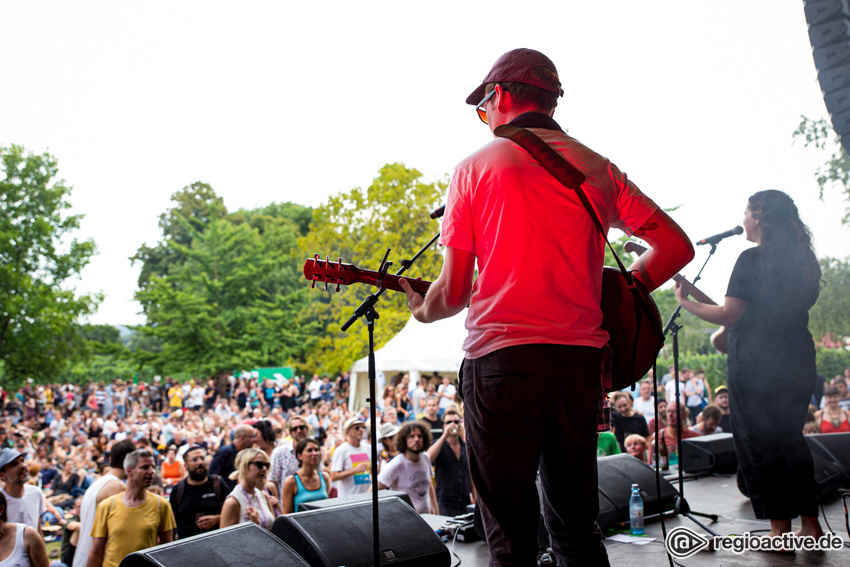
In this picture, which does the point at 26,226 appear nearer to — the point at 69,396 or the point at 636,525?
the point at 69,396

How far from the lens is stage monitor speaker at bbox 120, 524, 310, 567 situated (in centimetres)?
292

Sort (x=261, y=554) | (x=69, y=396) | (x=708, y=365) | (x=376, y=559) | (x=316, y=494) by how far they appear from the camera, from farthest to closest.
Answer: (x=69, y=396) < (x=708, y=365) < (x=316, y=494) < (x=261, y=554) < (x=376, y=559)

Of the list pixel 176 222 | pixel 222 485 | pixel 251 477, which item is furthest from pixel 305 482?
pixel 176 222

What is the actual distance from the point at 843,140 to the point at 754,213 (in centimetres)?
106

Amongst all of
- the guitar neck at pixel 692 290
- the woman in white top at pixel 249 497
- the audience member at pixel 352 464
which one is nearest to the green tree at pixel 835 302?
the audience member at pixel 352 464

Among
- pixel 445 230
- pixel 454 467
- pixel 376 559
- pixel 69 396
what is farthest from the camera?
pixel 69 396

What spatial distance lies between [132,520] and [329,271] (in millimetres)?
4077

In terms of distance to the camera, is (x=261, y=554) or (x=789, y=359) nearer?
(x=261, y=554)

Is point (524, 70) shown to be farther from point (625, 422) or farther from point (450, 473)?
point (625, 422)

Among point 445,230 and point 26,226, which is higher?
point 26,226

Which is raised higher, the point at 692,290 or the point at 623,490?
the point at 692,290

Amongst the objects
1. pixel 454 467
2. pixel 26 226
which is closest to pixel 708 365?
pixel 454 467

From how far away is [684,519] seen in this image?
162 inches

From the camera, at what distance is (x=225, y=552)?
10.2 ft
